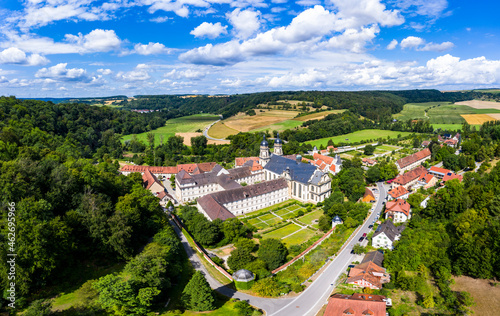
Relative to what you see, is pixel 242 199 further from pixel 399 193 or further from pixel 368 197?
pixel 399 193

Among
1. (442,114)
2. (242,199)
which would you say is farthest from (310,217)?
(442,114)

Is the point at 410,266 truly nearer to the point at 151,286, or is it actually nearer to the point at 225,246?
the point at 225,246

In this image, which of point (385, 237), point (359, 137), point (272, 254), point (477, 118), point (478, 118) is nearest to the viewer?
point (272, 254)

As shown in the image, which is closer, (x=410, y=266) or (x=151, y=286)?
(x=151, y=286)

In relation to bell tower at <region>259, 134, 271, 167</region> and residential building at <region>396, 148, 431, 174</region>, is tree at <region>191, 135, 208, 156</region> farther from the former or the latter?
residential building at <region>396, 148, 431, 174</region>

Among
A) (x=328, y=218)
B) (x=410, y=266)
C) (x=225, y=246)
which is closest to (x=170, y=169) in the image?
(x=225, y=246)

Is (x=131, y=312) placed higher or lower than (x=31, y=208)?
lower
